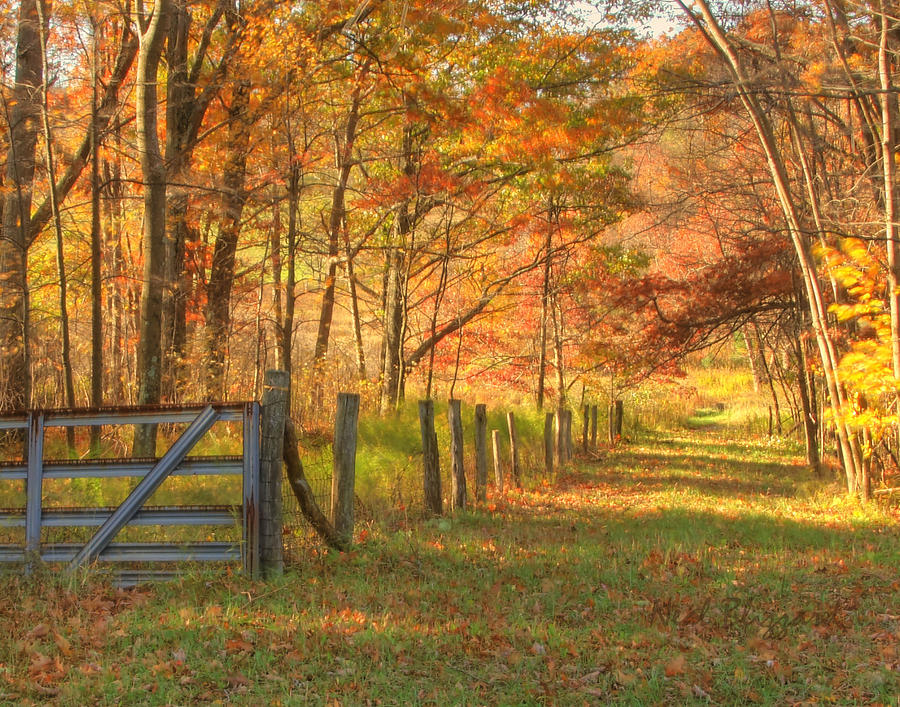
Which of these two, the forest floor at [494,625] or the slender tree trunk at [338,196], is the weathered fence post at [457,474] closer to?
the forest floor at [494,625]

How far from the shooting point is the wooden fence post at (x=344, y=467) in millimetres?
8016

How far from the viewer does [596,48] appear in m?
18.3

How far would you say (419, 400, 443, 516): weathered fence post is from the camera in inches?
406

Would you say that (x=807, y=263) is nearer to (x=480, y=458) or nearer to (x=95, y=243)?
(x=480, y=458)

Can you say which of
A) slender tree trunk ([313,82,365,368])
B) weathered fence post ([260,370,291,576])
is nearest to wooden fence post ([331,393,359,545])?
weathered fence post ([260,370,291,576])

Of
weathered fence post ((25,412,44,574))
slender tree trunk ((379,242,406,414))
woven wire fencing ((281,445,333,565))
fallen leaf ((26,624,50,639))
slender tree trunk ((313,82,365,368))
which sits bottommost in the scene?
fallen leaf ((26,624,50,639))

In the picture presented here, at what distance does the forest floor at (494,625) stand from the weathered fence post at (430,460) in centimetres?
43

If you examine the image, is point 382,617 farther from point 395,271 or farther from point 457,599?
point 395,271

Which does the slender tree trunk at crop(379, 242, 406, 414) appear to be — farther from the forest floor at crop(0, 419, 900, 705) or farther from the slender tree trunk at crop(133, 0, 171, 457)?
the forest floor at crop(0, 419, 900, 705)

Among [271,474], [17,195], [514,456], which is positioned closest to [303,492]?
[271,474]

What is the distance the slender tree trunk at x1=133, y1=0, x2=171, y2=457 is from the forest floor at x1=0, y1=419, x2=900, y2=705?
3553 mm

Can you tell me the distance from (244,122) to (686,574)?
1076cm

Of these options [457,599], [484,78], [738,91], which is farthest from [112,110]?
[457,599]

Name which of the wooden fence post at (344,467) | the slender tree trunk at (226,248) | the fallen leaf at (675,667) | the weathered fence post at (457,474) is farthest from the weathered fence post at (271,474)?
the slender tree trunk at (226,248)
